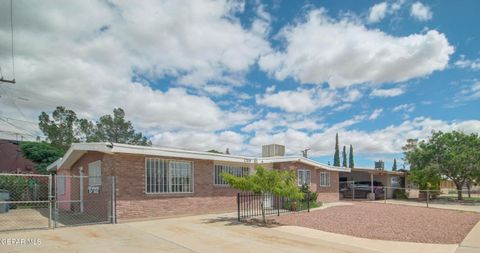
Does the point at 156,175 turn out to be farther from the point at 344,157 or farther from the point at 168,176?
the point at 344,157

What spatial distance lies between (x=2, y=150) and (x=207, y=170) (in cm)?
2301

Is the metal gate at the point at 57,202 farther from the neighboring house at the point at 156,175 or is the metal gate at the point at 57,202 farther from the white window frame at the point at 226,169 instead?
the white window frame at the point at 226,169

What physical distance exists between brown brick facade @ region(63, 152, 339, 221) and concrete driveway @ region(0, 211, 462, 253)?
4.45 ft

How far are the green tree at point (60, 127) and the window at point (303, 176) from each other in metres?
25.9

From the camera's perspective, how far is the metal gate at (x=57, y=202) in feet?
41.6

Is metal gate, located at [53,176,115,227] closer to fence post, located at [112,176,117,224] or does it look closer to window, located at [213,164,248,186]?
fence post, located at [112,176,117,224]

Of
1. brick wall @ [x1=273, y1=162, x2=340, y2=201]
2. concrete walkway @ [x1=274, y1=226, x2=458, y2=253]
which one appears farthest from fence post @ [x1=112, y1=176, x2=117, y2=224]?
brick wall @ [x1=273, y1=162, x2=340, y2=201]

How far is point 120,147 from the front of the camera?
536 inches

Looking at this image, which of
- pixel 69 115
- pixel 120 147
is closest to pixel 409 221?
pixel 120 147

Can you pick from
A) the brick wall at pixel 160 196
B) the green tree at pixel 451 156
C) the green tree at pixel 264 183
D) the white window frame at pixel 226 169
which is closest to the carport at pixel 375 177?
the green tree at pixel 451 156

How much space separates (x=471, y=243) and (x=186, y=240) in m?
7.93

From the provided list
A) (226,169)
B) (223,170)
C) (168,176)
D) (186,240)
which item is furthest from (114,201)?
(226,169)

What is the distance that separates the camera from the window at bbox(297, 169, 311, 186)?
73.8 feet

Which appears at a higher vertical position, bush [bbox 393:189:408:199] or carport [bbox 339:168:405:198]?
carport [bbox 339:168:405:198]
